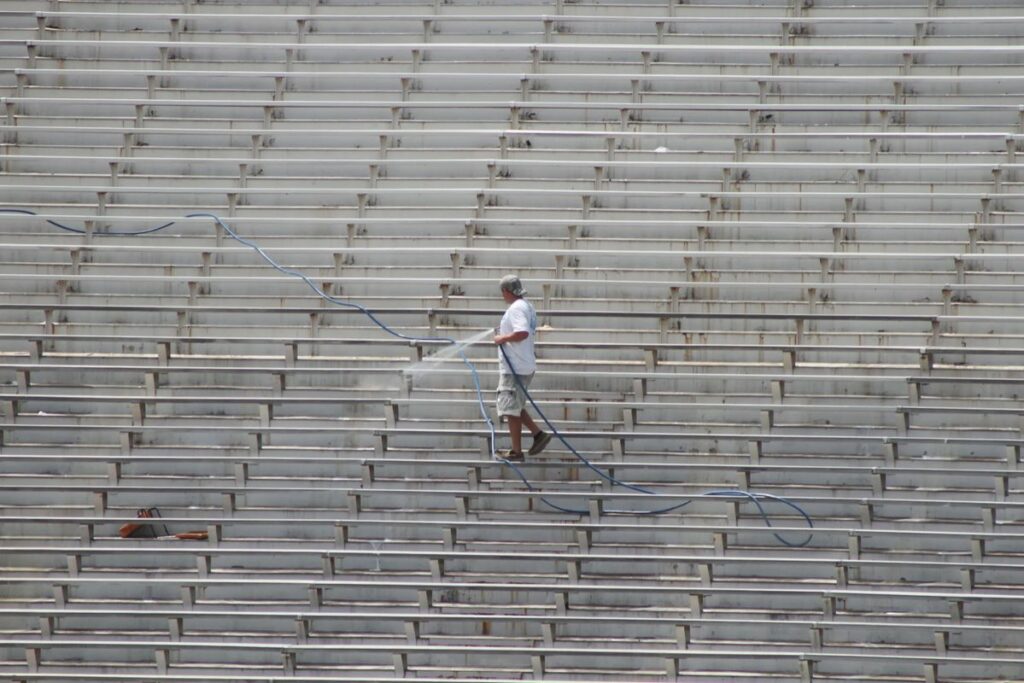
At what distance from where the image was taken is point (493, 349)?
28.1ft

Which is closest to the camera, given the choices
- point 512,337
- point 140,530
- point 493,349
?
point 512,337

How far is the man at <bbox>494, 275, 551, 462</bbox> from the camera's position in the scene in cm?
771

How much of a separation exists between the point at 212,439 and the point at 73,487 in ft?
2.43

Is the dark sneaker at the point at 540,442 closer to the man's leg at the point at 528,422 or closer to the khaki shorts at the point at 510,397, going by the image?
the man's leg at the point at 528,422

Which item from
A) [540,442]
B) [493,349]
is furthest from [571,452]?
[493,349]

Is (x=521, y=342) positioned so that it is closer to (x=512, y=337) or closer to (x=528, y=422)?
(x=512, y=337)

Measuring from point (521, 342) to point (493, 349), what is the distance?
823mm

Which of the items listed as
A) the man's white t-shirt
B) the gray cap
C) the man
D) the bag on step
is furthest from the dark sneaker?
the bag on step

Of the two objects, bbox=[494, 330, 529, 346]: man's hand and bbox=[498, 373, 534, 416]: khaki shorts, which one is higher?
bbox=[494, 330, 529, 346]: man's hand

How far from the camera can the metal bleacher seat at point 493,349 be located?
7426 mm

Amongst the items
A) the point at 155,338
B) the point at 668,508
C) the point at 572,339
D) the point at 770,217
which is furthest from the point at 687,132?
the point at 155,338

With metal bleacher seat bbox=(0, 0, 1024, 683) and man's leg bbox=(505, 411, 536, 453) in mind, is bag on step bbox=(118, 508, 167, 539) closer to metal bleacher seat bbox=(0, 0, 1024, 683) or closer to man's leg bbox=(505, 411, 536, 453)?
metal bleacher seat bbox=(0, 0, 1024, 683)

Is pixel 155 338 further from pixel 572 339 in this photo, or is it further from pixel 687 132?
pixel 687 132

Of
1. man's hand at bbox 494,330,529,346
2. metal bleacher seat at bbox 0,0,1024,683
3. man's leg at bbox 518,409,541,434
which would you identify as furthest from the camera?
man's leg at bbox 518,409,541,434
